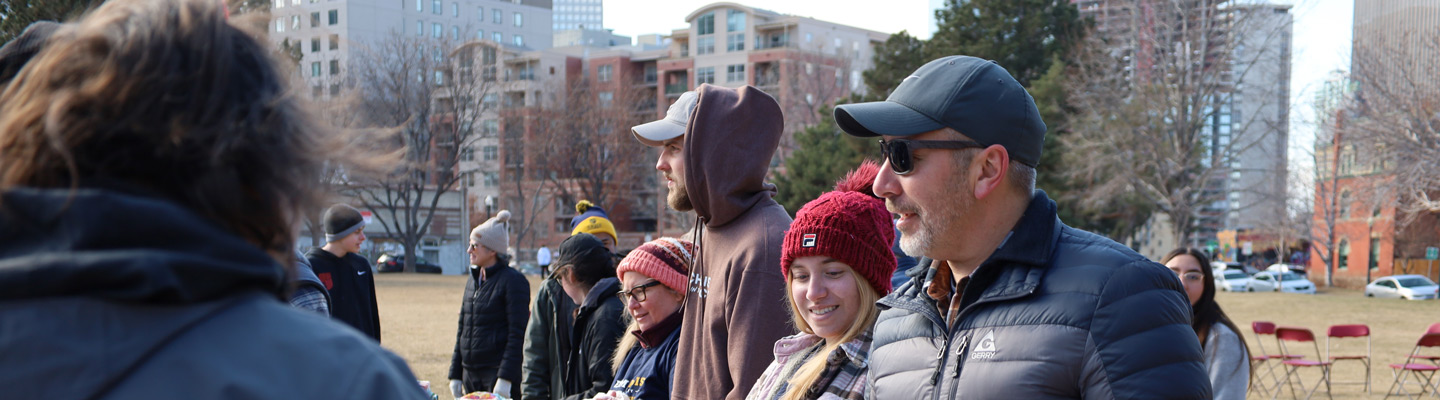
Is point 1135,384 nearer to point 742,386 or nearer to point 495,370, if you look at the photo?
point 742,386

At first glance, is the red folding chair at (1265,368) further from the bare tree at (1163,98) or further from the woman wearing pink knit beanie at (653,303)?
the bare tree at (1163,98)

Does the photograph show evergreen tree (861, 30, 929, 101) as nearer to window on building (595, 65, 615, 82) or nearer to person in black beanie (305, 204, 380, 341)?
person in black beanie (305, 204, 380, 341)

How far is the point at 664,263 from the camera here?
15.9ft

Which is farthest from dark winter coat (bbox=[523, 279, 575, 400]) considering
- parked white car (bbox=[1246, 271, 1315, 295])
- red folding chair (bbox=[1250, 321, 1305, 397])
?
parked white car (bbox=[1246, 271, 1315, 295])

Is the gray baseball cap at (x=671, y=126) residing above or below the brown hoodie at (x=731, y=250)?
above

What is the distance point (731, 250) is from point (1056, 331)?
6.14ft

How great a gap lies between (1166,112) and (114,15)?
133 ft

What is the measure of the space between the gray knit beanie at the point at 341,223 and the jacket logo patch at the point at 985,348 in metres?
5.95

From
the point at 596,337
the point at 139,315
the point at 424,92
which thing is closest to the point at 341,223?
the point at 596,337

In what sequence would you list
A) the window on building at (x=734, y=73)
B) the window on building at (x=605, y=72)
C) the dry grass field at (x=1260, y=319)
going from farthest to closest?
1. the window on building at (x=605, y=72)
2. the window on building at (x=734, y=73)
3. the dry grass field at (x=1260, y=319)

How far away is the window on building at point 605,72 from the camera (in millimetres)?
84625

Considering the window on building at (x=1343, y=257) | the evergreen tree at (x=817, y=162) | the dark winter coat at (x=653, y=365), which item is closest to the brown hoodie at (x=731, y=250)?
the dark winter coat at (x=653, y=365)

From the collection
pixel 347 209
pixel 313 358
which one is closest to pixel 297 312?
pixel 313 358

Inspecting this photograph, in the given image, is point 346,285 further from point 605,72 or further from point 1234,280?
point 605,72
